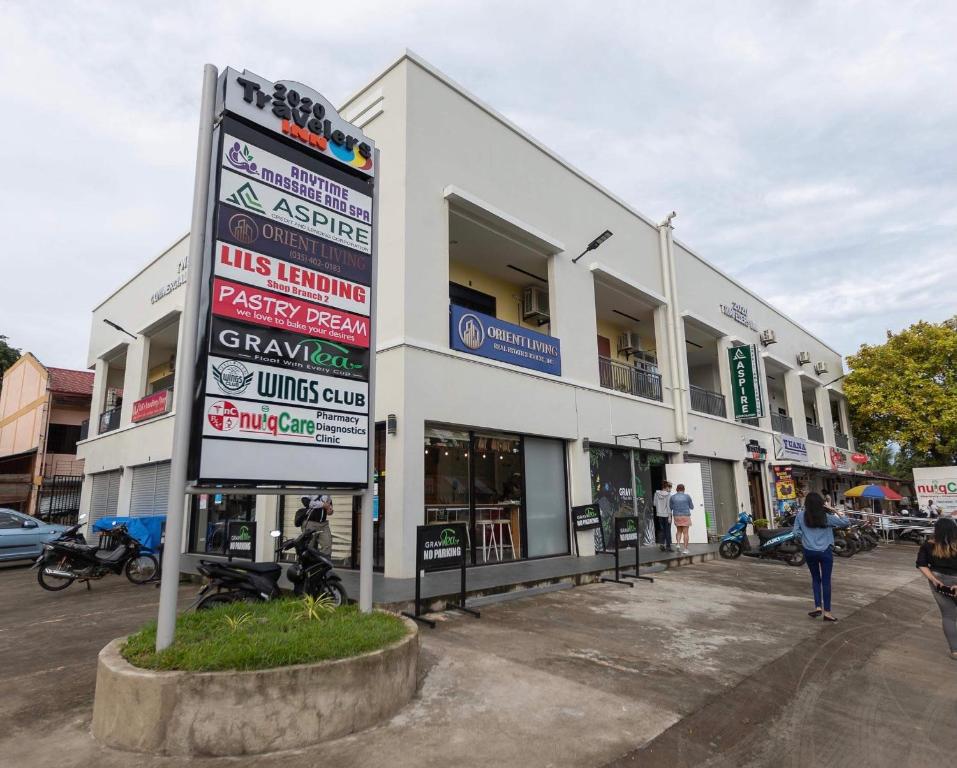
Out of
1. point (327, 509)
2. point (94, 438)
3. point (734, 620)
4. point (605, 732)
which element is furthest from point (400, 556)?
point (94, 438)

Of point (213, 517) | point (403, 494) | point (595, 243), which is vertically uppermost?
point (595, 243)

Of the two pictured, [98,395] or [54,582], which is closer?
[54,582]

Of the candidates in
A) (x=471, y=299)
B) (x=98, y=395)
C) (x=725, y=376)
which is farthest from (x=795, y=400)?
(x=98, y=395)

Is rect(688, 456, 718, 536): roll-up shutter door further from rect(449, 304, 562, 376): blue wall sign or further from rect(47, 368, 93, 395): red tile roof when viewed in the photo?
rect(47, 368, 93, 395): red tile roof

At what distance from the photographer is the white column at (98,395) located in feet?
61.3

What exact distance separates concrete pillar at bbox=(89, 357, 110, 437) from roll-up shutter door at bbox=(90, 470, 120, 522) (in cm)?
174

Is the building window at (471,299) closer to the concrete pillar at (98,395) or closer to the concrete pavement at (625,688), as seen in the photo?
the concrete pavement at (625,688)

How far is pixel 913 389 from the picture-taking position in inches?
935

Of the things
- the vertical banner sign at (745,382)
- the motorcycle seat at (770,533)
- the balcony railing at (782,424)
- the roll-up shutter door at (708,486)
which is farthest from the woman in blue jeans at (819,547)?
the balcony railing at (782,424)

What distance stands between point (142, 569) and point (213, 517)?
3.28 metres

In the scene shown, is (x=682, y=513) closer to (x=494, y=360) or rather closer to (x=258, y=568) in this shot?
(x=494, y=360)

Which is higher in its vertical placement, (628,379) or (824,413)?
(824,413)

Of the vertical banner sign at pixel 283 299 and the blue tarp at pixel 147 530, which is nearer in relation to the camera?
the vertical banner sign at pixel 283 299

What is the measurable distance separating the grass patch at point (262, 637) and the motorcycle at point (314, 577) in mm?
1638
